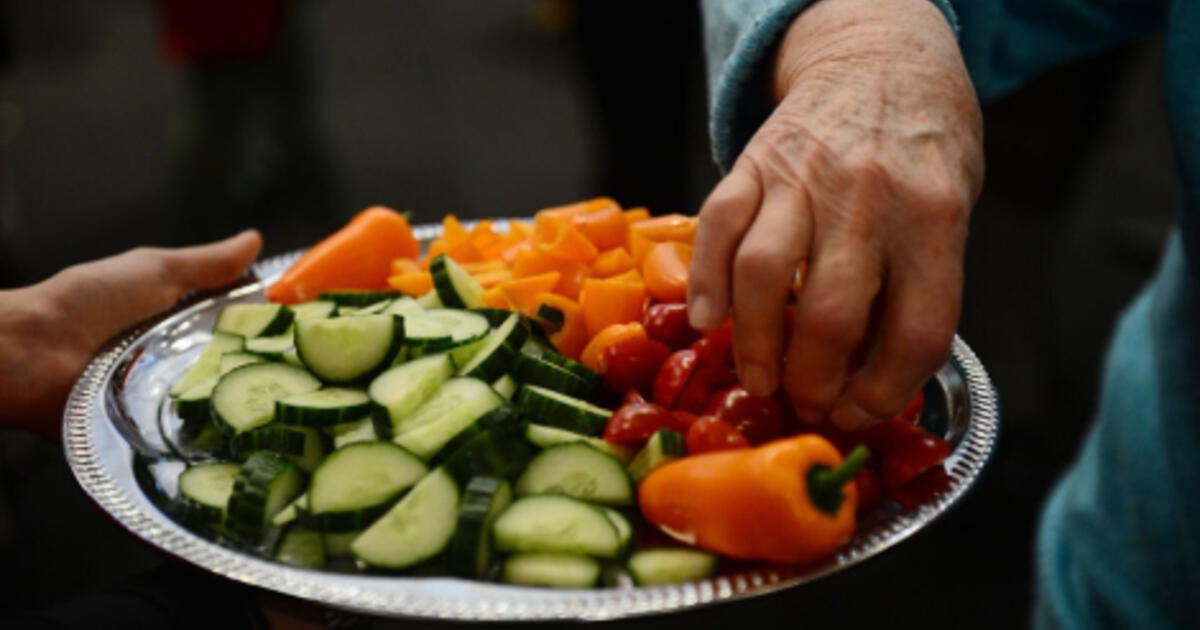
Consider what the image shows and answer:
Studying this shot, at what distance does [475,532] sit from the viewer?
3.84 ft

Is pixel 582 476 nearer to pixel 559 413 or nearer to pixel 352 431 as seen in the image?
pixel 559 413

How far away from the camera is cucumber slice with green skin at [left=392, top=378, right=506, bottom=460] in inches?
51.3

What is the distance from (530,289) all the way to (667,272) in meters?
0.20

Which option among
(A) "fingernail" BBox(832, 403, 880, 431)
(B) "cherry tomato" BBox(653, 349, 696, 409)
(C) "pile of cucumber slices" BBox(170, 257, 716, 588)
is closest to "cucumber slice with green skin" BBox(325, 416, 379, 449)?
(C) "pile of cucumber slices" BBox(170, 257, 716, 588)

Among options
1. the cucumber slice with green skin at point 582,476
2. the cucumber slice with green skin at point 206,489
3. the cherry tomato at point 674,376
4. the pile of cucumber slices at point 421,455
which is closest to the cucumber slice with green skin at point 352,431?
the pile of cucumber slices at point 421,455

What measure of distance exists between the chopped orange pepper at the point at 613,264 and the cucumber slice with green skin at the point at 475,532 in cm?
45

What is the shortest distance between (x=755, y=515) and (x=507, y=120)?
5272 mm

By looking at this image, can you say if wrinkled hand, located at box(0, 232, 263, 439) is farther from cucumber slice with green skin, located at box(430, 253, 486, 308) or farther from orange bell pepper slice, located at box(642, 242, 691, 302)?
orange bell pepper slice, located at box(642, 242, 691, 302)

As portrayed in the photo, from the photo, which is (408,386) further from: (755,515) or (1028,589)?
(1028,589)

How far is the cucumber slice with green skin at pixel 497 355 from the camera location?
55.6 inches

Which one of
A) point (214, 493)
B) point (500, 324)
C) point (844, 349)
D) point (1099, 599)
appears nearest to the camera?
point (844, 349)

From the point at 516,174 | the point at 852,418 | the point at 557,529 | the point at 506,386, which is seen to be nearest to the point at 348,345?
the point at 506,386

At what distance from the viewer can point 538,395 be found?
133 centimetres

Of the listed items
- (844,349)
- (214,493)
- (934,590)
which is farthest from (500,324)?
(934,590)
